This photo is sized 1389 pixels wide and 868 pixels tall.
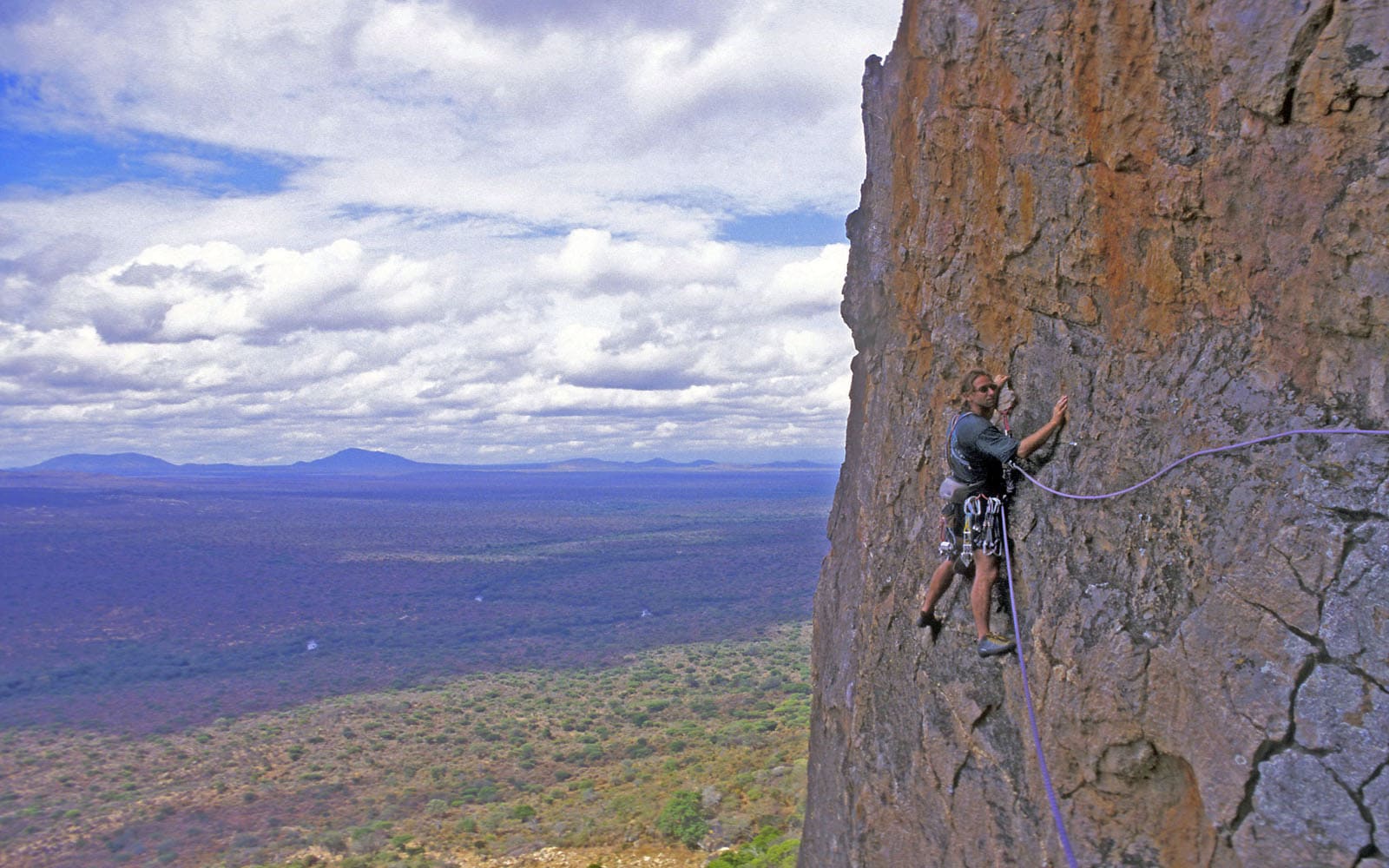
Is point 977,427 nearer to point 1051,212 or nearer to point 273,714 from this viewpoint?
point 1051,212

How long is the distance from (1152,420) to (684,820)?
23.5m

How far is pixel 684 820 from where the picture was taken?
28266 millimetres

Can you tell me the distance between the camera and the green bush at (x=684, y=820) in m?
26.9

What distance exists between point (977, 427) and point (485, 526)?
158 meters

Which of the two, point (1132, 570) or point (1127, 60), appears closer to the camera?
point (1132, 570)

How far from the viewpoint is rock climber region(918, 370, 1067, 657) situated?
28.1 feet

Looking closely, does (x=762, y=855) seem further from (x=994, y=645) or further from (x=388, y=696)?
(x=388, y=696)

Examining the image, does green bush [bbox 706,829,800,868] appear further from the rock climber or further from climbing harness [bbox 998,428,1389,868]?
climbing harness [bbox 998,428,1389,868]

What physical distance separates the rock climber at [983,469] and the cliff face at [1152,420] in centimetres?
20

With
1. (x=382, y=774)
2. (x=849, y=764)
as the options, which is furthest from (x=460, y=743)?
(x=849, y=764)

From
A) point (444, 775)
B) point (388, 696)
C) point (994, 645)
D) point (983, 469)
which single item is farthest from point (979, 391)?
point (388, 696)

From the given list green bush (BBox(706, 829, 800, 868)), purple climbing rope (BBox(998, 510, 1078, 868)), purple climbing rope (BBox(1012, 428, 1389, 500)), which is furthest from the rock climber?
green bush (BBox(706, 829, 800, 868))

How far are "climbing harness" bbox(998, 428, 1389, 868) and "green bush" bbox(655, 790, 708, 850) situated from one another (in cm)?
1972

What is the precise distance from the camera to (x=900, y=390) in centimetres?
1156
